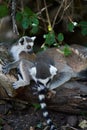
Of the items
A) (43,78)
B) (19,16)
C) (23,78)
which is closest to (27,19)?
(19,16)

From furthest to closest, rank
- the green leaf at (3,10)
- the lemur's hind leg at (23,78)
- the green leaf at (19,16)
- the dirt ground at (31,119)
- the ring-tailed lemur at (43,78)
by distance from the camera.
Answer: the green leaf at (3,10)
the green leaf at (19,16)
the dirt ground at (31,119)
the lemur's hind leg at (23,78)
the ring-tailed lemur at (43,78)

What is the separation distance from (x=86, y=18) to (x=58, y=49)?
150 cm

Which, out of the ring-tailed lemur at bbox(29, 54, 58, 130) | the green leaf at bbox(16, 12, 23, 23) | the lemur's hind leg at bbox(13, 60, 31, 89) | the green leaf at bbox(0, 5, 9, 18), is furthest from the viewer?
the green leaf at bbox(0, 5, 9, 18)

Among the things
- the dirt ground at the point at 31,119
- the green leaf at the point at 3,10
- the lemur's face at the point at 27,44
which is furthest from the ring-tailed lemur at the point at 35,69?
the green leaf at the point at 3,10

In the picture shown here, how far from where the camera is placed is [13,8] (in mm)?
5207

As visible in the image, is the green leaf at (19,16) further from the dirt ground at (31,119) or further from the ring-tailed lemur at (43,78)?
the dirt ground at (31,119)

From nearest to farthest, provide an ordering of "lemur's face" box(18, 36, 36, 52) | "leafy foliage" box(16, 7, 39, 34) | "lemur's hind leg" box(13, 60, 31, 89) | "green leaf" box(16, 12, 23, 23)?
"lemur's hind leg" box(13, 60, 31, 89)
"lemur's face" box(18, 36, 36, 52)
"leafy foliage" box(16, 7, 39, 34)
"green leaf" box(16, 12, 23, 23)

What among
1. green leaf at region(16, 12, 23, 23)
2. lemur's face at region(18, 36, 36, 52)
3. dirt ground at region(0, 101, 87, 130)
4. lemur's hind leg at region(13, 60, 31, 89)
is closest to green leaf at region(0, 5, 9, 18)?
green leaf at region(16, 12, 23, 23)

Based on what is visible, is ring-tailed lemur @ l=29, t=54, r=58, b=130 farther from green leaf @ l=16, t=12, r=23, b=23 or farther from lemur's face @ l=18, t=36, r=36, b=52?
green leaf @ l=16, t=12, r=23, b=23

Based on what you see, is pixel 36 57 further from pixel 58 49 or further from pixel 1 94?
pixel 1 94

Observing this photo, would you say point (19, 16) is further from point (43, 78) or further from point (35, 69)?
point (43, 78)

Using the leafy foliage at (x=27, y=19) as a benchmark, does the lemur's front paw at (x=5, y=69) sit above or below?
below

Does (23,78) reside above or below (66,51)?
below

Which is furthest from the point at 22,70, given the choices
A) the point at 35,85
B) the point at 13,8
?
the point at 13,8
